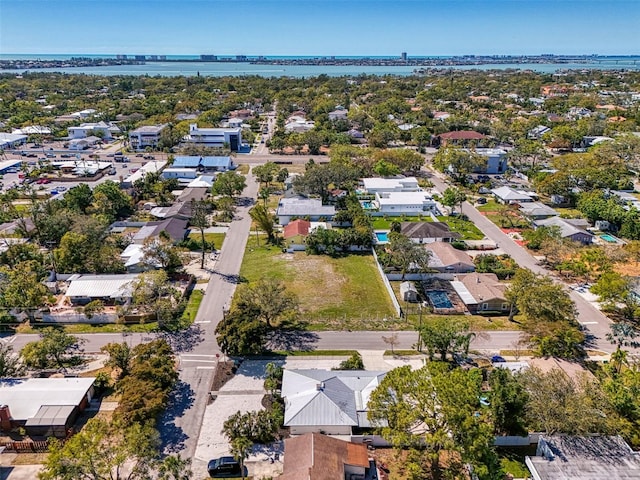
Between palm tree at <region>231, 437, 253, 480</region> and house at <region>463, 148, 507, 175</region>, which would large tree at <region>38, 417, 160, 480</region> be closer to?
palm tree at <region>231, 437, 253, 480</region>

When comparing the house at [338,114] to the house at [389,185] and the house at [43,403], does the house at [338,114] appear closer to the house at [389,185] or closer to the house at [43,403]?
the house at [389,185]

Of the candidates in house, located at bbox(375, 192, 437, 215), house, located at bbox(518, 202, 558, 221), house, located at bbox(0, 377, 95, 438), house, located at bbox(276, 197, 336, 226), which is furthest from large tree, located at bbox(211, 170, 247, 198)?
house, located at bbox(518, 202, 558, 221)

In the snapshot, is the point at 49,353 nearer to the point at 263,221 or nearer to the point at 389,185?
the point at 263,221

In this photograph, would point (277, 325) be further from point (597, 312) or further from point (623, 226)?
point (623, 226)

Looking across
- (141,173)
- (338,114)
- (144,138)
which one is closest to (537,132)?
(338,114)

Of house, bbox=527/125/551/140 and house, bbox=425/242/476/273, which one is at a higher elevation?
house, bbox=527/125/551/140

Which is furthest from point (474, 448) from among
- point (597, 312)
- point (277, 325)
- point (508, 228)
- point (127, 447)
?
point (508, 228)

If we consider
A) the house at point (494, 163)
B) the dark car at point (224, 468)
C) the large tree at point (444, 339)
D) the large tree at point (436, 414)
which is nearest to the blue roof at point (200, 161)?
the house at point (494, 163)
